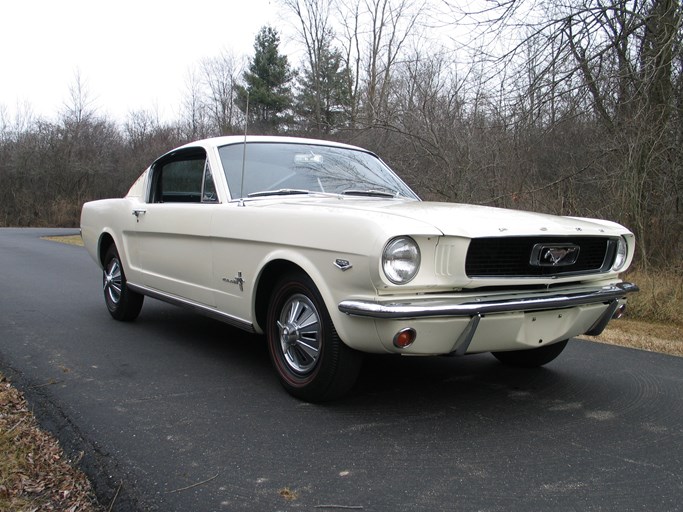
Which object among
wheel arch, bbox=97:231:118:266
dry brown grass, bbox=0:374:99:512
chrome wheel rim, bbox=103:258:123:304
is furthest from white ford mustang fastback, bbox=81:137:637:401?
dry brown grass, bbox=0:374:99:512

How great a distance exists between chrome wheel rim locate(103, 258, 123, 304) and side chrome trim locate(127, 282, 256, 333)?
0.31m

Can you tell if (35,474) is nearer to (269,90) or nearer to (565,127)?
(565,127)

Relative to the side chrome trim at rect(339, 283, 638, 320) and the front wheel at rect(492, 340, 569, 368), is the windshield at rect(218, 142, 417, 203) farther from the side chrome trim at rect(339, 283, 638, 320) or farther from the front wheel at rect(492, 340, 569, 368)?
the side chrome trim at rect(339, 283, 638, 320)

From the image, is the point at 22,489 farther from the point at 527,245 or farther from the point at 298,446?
the point at 527,245

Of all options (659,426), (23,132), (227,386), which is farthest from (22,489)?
(23,132)

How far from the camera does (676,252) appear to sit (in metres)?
8.84

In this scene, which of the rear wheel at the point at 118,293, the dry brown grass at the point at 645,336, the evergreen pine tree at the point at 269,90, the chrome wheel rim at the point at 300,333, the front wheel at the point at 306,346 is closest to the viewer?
the front wheel at the point at 306,346

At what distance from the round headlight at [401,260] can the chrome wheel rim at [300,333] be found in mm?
606

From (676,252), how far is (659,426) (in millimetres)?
6308

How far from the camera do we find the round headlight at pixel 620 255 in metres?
3.93

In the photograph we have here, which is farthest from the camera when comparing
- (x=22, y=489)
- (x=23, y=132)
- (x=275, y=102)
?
(x=23, y=132)

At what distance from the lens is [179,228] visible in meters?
4.73

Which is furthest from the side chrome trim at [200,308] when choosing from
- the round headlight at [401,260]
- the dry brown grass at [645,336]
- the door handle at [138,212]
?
the dry brown grass at [645,336]

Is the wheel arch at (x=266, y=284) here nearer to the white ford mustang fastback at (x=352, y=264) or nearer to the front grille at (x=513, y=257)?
the white ford mustang fastback at (x=352, y=264)
